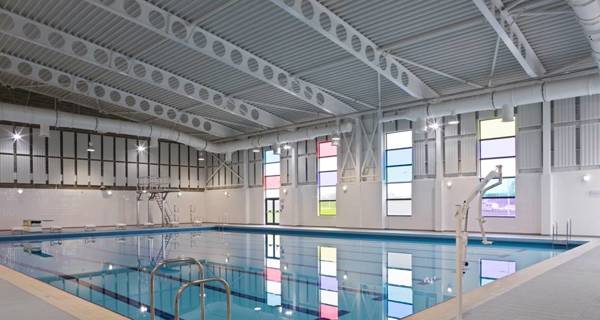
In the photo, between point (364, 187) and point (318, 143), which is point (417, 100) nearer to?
point (364, 187)

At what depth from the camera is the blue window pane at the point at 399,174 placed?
58.4 feet

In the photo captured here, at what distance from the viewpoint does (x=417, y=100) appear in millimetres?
16734

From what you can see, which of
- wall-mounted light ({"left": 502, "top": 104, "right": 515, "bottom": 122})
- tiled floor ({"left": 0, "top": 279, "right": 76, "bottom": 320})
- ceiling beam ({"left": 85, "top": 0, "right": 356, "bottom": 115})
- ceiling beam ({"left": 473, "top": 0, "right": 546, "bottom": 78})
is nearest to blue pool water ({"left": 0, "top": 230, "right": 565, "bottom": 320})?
tiled floor ({"left": 0, "top": 279, "right": 76, "bottom": 320})

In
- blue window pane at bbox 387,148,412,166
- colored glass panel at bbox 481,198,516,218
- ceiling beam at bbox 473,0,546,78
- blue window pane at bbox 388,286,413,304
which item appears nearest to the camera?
blue window pane at bbox 388,286,413,304

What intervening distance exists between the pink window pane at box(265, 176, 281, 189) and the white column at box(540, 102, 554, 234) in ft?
42.1

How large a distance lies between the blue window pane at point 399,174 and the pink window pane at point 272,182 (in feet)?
23.1

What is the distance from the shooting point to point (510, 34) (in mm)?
10961

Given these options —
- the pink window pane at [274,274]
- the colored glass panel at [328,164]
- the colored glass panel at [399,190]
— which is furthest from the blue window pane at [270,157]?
the pink window pane at [274,274]

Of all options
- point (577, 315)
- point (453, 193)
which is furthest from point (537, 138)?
point (577, 315)

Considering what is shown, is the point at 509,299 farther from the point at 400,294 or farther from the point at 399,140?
the point at 399,140

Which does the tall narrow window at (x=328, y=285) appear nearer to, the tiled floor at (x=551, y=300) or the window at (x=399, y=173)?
the tiled floor at (x=551, y=300)

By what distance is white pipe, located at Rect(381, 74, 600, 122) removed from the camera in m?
12.1

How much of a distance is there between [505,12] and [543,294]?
292 inches

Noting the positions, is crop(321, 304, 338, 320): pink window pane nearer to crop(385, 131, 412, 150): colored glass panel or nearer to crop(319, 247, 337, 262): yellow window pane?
crop(319, 247, 337, 262): yellow window pane
